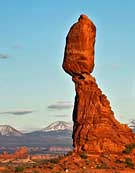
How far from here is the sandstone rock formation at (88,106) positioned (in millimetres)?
69225

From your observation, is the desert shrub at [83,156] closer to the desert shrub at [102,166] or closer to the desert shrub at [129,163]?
the desert shrub at [102,166]

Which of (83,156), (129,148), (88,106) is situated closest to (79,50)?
(88,106)

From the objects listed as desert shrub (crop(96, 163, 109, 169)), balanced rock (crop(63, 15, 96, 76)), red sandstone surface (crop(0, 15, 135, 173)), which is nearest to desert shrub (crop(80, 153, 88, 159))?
red sandstone surface (crop(0, 15, 135, 173))

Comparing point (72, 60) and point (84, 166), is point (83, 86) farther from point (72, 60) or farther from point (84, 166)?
point (84, 166)

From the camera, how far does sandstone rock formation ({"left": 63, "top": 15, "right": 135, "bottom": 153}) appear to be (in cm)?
6922

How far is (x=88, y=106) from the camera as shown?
70562mm

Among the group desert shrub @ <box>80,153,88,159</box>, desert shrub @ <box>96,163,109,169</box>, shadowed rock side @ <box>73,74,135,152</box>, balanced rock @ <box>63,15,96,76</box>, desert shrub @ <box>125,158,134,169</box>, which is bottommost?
desert shrub @ <box>96,163,109,169</box>

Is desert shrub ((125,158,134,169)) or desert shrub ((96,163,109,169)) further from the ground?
desert shrub ((125,158,134,169))

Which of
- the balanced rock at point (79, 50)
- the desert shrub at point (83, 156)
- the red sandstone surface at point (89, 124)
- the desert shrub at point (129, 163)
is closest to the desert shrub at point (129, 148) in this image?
the red sandstone surface at point (89, 124)

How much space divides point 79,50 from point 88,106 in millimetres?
6595

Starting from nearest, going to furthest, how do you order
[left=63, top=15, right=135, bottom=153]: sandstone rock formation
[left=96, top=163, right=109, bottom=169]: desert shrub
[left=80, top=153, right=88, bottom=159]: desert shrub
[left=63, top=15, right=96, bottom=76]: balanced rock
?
[left=96, top=163, right=109, bottom=169]: desert shrub < [left=80, top=153, right=88, bottom=159]: desert shrub < [left=63, top=15, right=135, bottom=153]: sandstone rock formation < [left=63, top=15, right=96, bottom=76]: balanced rock

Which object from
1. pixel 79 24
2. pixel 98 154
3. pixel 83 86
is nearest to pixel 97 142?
pixel 98 154

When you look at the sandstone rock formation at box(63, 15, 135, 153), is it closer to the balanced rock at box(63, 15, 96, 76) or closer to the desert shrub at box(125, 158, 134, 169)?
the balanced rock at box(63, 15, 96, 76)

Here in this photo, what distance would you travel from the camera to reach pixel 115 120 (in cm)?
7100
